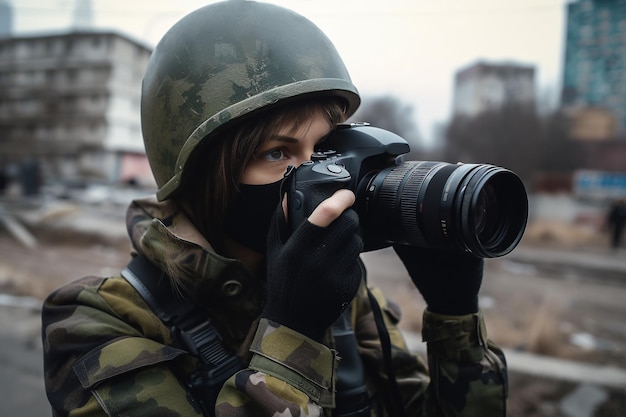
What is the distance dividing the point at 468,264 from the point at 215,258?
0.62 m

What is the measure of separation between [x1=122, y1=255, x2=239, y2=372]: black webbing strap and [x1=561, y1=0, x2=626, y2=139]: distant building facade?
35540 mm

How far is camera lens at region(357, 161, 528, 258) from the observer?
0.99 m

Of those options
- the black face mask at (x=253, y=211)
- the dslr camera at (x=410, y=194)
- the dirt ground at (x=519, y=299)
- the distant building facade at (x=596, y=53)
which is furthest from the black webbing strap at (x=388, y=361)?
the distant building facade at (x=596, y=53)

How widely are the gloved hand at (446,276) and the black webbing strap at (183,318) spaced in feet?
1.59

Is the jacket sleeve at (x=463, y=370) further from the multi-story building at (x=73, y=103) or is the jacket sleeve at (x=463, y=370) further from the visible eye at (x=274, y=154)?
the multi-story building at (x=73, y=103)

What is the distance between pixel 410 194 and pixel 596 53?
126 feet

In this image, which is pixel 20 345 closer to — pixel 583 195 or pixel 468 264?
pixel 468 264

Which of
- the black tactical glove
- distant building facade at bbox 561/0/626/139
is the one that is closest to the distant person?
the black tactical glove

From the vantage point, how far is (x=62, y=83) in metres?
33.1

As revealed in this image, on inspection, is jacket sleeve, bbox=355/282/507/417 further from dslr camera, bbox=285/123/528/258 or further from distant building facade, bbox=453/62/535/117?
distant building facade, bbox=453/62/535/117

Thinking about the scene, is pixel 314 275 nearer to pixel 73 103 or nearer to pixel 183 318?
pixel 183 318

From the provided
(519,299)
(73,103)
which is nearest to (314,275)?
(519,299)

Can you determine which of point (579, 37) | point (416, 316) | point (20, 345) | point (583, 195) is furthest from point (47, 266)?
point (579, 37)

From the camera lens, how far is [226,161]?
1.16m
